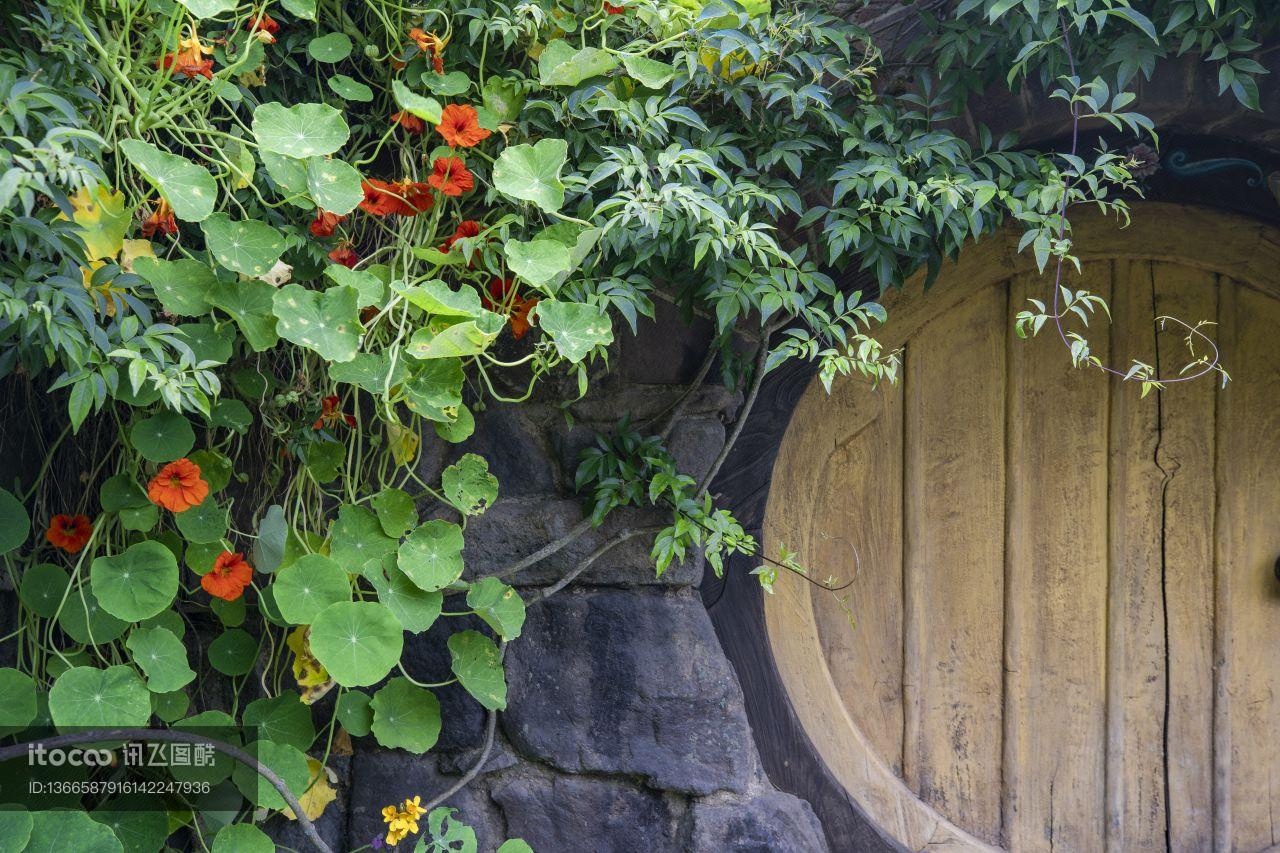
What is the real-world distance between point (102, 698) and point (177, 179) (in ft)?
2.15

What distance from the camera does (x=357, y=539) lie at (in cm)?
147

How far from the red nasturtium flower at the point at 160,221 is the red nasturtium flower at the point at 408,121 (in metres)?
0.32

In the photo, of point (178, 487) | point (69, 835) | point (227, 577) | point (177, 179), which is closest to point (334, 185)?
point (177, 179)

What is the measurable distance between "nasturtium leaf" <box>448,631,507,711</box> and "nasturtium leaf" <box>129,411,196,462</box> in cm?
45

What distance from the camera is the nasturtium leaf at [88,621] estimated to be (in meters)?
1.42

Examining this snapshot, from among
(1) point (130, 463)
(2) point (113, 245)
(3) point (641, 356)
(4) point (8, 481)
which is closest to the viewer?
(2) point (113, 245)

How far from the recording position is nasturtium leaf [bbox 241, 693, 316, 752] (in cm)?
156

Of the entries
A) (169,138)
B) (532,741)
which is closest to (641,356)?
(532,741)

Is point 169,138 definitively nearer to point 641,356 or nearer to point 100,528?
point 100,528

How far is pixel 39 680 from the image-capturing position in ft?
4.83

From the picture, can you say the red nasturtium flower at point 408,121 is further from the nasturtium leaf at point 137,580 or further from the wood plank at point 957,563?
the wood plank at point 957,563

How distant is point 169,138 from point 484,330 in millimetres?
556

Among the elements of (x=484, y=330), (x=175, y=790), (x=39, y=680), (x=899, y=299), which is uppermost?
(x=899, y=299)

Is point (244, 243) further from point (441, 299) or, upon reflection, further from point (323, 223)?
point (441, 299)
